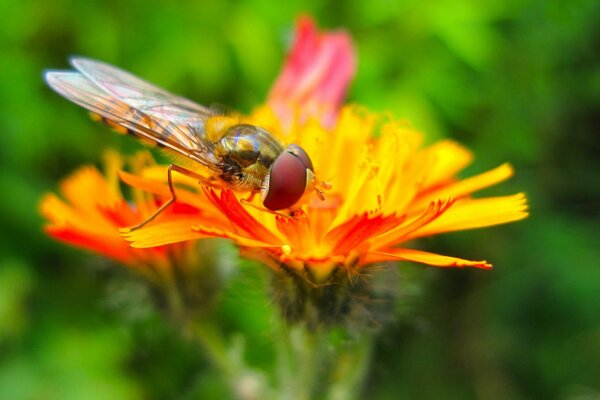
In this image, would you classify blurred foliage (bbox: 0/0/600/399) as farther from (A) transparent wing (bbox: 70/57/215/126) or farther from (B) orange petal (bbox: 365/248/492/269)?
(B) orange petal (bbox: 365/248/492/269)

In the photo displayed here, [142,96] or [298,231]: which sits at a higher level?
[142,96]

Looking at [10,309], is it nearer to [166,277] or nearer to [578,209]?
[166,277]

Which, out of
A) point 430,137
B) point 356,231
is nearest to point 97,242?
point 356,231

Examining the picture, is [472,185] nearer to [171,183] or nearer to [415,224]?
[415,224]

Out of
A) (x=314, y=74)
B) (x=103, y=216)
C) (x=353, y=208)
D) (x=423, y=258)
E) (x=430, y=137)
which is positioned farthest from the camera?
(x=430, y=137)

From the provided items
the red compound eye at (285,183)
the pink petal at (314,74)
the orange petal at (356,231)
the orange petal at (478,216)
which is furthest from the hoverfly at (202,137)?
the pink petal at (314,74)

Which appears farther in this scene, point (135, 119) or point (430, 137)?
point (430, 137)
